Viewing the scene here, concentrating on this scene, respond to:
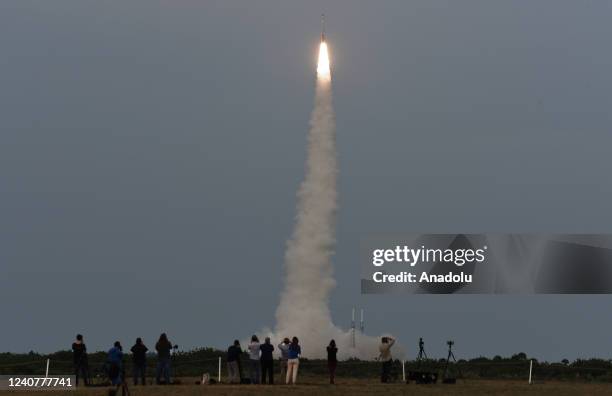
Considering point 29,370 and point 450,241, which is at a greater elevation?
point 450,241

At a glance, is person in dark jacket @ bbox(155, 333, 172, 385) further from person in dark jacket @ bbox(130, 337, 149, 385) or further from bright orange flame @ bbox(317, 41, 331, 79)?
bright orange flame @ bbox(317, 41, 331, 79)

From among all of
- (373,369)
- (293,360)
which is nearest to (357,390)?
(293,360)

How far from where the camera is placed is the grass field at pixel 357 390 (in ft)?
175

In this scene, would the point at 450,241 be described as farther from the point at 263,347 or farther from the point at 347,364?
the point at 263,347

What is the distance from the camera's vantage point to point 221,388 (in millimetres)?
55188

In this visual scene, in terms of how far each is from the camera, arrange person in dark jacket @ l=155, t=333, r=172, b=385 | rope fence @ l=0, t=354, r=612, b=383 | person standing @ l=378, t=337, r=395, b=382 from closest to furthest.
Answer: person in dark jacket @ l=155, t=333, r=172, b=385, person standing @ l=378, t=337, r=395, b=382, rope fence @ l=0, t=354, r=612, b=383

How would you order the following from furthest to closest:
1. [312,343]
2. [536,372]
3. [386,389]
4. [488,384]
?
[312,343] → [536,372] → [488,384] → [386,389]

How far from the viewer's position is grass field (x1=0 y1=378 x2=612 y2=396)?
53438 millimetres

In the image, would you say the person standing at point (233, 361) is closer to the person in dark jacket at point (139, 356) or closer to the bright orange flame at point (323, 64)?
the person in dark jacket at point (139, 356)

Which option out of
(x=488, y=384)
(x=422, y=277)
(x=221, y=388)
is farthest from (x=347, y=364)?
(x=221, y=388)

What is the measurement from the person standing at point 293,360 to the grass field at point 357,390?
0.55 m

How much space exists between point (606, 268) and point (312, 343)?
19.5 metres

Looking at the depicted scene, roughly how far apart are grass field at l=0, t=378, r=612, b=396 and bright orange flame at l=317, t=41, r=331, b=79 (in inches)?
768

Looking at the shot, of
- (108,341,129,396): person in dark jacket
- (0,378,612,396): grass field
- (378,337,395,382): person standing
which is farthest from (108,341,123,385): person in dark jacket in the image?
(378,337,395,382): person standing
